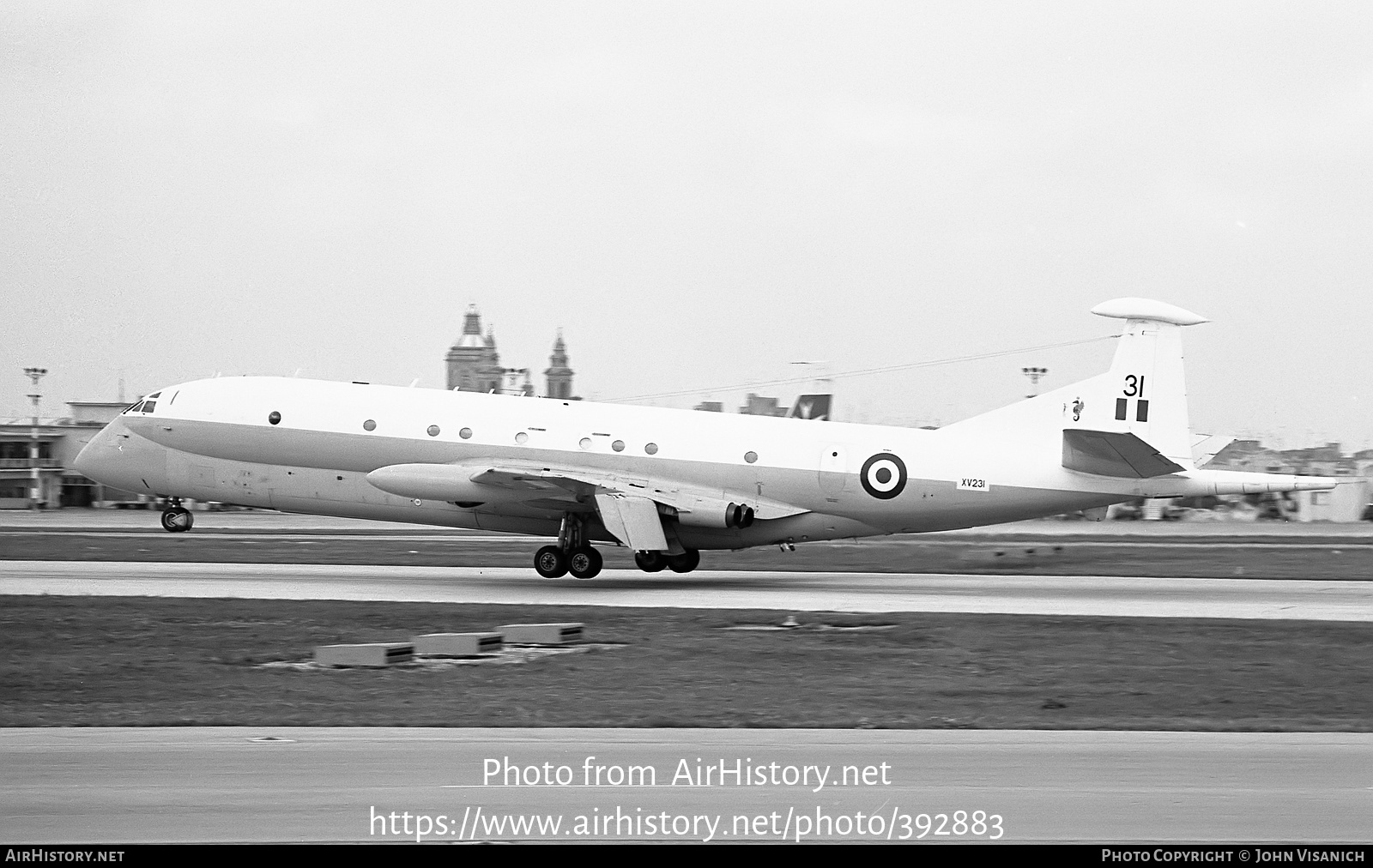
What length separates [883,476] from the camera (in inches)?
1249

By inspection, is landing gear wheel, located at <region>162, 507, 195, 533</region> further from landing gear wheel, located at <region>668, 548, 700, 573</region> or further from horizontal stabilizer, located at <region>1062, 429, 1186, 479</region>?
horizontal stabilizer, located at <region>1062, 429, 1186, 479</region>

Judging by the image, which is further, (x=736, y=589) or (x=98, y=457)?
(x=98, y=457)

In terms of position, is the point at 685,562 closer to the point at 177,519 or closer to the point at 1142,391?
the point at 1142,391

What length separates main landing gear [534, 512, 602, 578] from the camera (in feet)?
105

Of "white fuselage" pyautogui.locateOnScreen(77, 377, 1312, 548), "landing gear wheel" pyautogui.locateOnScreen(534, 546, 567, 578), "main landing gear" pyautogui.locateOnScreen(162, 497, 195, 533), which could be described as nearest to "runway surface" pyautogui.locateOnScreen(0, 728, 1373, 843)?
"white fuselage" pyautogui.locateOnScreen(77, 377, 1312, 548)

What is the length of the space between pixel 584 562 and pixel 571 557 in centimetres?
36

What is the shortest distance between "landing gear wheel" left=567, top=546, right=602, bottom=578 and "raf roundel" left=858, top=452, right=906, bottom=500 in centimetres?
640

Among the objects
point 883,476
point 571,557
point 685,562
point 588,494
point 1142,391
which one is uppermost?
point 1142,391

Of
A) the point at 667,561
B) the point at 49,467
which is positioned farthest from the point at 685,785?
the point at 49,467

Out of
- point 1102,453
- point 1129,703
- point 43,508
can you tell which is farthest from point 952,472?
point 43,508

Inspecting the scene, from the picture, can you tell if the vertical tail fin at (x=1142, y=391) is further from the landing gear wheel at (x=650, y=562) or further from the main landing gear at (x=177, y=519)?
the main landing gear at (x=177, y=519)
